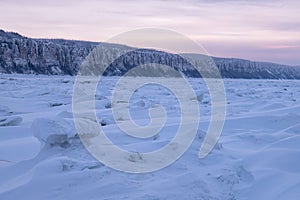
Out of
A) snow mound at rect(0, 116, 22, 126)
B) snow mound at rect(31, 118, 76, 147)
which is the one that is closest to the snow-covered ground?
snow mound at rect(31, 118, 76, 147)

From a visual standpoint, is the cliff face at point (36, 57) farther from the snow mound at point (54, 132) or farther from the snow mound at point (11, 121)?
the snow mound at point (54, 132)

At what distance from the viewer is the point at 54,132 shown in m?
3.68

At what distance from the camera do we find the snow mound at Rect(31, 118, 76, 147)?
145 inches

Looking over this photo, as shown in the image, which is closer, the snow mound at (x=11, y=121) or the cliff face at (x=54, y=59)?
the snow mound at (x=11, y=121)

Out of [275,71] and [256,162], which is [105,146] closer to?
[256,162]

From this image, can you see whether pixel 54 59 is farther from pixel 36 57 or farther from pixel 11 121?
pixel 11 121

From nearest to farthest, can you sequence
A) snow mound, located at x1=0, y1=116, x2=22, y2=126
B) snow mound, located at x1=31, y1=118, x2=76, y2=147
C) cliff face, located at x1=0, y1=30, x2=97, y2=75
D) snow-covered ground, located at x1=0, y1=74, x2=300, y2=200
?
snow-covered ground, located at x1=0, y1=74, x2=300, y2=200 → snow mound, located at x1=31, y1=118, x2=76, y2=147 → snow mound, located at x1=0, y1=116, x2=22, y2=126 → cliff face, located at x1=0, y1=30, x2=97, y2=75

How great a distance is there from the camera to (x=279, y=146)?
4.27 meters

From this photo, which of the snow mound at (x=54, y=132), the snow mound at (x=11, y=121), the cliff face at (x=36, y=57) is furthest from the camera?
the cliff face at (x=36, y=57)

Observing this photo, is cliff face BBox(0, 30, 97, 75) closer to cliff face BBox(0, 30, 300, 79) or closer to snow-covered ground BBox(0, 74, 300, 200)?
cliff face BBox(0, 30, 300, 79)

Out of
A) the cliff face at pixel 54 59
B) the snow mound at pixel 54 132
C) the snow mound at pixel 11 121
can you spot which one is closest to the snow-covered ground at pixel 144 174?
the snow mound at pixel 54 132

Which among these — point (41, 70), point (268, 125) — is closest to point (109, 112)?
point (268, 125)

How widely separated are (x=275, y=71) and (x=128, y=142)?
6850cm

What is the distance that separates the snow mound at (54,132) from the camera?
145 inches
